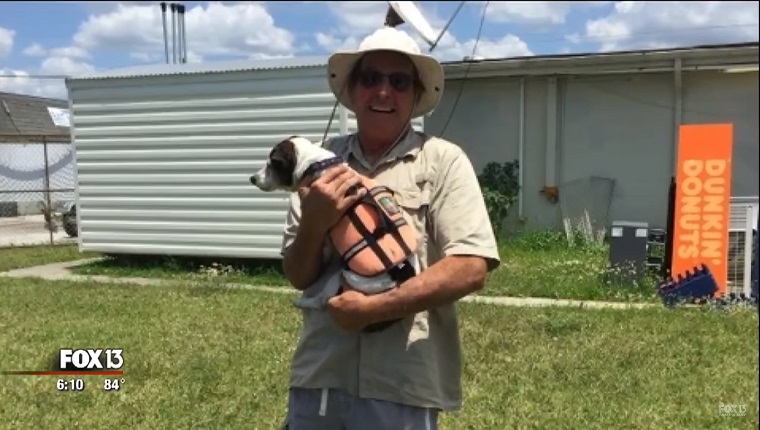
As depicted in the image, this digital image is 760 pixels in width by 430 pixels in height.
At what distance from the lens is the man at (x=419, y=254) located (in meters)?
2.03

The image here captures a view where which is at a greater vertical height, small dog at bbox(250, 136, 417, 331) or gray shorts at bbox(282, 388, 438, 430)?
small dog at bbox(250, 136, 417, 331)

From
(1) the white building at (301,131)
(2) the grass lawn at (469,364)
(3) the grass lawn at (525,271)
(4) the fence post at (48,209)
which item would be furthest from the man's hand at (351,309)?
(4) the fence post at (48,209)

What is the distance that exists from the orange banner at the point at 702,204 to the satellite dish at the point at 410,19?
5.85 m

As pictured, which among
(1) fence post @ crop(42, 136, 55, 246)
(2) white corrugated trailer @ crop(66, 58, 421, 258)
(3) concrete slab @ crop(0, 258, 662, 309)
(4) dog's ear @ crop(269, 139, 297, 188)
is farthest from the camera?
(1) fence post @ crop(42, 136, 55, 246)

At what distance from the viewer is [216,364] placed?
218 inches

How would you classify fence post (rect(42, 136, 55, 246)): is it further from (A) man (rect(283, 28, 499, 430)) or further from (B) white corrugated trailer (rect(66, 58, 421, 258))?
(A) man (rect(283, 28, 499, 430))

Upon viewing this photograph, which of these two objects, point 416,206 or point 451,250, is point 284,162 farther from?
point 451,250

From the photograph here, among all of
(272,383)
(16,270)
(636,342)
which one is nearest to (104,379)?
(272,383)

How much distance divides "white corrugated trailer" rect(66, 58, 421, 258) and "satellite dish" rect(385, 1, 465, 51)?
6115 millimetres

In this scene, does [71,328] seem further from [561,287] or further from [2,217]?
[561,287]

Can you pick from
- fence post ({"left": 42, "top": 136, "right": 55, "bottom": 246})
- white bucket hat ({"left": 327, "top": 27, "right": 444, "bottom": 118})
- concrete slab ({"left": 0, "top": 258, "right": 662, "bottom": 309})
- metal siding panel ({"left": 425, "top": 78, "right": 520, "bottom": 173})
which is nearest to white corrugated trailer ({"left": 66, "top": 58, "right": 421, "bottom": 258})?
concrete slab ({"left": 0, "top": 258, "right": 662, "bottom": 309})

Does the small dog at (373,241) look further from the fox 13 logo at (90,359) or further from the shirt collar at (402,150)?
the fox 13 logo at (90,359)

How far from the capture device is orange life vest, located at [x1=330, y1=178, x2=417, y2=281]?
1.93m

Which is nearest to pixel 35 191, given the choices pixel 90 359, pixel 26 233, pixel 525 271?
pixel 26 233
